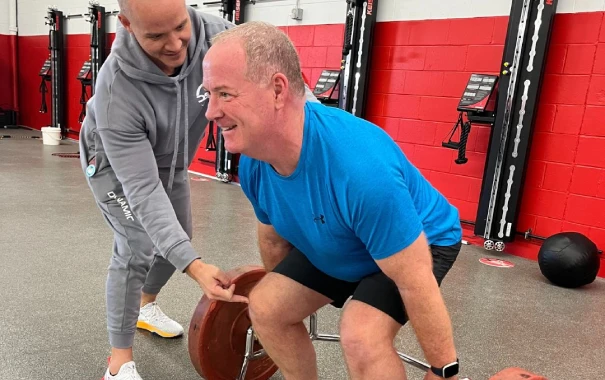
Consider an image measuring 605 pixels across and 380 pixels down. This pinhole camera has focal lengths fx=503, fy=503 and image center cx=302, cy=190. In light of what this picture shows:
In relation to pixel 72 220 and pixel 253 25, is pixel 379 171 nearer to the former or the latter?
pixel 253 25

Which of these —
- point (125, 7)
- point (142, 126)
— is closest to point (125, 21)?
point (125, 7)

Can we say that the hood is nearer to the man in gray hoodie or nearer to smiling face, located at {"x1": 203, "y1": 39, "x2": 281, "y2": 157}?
the man in gray hoodie

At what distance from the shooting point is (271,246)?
1462 mm

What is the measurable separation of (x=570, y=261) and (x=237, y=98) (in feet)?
8.06

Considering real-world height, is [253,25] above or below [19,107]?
above

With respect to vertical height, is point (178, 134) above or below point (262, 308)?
above

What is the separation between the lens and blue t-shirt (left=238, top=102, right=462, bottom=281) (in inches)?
39.0

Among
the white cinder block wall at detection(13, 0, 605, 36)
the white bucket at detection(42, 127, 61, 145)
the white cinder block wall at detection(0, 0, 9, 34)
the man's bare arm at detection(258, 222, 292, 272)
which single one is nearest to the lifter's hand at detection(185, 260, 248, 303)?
the man's bare arm at detection(258, 222, 292, 272)

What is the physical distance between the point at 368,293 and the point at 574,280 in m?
2.13

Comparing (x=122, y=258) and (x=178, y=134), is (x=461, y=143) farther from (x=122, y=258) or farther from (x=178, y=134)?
(x=122, y=258)

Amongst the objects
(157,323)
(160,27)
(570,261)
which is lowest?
(157,323)

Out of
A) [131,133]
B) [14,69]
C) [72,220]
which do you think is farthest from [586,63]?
[14,69]

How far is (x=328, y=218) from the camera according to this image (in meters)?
1.09

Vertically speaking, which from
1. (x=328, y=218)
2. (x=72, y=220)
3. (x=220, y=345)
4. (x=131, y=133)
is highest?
(x=131, y=133)
